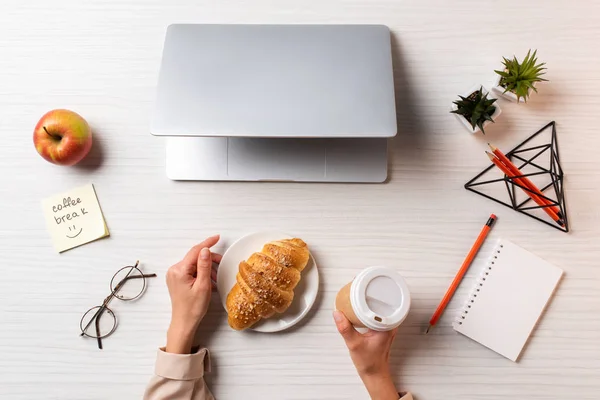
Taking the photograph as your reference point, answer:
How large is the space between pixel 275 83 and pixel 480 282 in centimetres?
52

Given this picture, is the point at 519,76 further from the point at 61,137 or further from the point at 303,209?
the point at 61,137

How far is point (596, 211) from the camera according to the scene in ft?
2.64

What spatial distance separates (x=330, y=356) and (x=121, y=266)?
1.42 feet

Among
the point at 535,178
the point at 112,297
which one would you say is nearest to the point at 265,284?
the point at 112,297

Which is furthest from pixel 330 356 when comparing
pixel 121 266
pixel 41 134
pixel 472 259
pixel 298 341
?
pixel 41 134

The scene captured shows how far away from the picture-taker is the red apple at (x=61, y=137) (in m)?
0.79

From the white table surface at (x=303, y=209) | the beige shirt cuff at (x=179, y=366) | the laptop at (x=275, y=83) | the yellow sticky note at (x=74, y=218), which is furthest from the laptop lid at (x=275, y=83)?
the beige shirt cuff at (x=179, y=366)

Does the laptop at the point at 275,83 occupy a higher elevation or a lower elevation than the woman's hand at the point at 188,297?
higher

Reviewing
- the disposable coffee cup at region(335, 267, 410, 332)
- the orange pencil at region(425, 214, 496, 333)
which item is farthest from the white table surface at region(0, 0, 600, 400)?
the disposable coffee cup at region(335, 267, 410, 332)

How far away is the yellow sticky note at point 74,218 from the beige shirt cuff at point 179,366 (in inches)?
10.3

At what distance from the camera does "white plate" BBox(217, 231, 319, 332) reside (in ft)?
2.54

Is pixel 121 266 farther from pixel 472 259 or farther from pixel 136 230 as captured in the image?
pixel 472 259

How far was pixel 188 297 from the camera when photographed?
0.76 meters

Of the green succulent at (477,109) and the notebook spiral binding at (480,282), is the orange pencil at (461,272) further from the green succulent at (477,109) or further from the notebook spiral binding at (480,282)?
the green succulent at (477,109)
